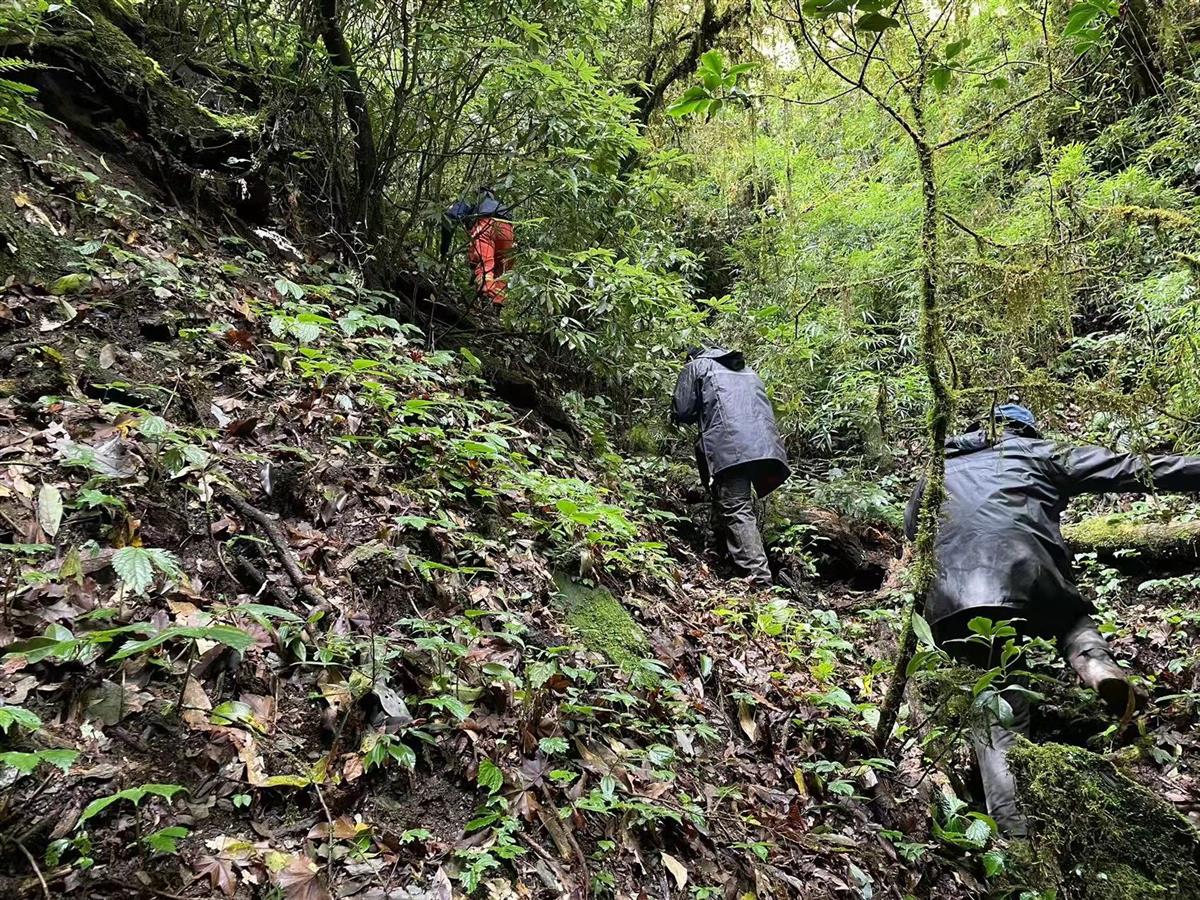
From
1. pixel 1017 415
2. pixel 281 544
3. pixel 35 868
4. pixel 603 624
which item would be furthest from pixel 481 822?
pixel 1017 415

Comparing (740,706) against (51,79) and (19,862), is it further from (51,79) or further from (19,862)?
(51,79)

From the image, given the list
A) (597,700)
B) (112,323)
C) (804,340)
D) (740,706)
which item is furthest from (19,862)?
(804,340)

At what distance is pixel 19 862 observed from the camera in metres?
1.53

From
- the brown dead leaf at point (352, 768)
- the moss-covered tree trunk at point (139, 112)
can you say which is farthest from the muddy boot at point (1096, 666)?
the moss-covered tree trunk at point (139, 112)

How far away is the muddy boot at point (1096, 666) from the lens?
142 inches

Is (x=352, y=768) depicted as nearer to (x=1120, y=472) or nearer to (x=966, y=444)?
(x=966, y=444)

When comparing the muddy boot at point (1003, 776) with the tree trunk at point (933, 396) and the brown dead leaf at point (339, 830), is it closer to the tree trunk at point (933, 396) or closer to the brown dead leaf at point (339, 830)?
the tree trunk at point (933, 396)

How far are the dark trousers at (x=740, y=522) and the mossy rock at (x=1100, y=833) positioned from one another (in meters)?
3.42

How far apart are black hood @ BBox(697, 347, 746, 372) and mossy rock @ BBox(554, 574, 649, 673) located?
3.60 m

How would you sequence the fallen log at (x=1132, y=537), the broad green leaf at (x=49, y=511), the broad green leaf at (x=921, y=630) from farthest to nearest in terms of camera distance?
the fallen log at (x=1132, y=537) → the broad green leaf at (x=921, y=630) → the broad green leaf at (x=49, y=511)

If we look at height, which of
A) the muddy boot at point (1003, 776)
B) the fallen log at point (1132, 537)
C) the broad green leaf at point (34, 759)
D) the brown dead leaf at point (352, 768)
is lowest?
the muddy boot at point (1003, 776)

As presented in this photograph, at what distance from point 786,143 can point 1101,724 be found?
8467 millimetres

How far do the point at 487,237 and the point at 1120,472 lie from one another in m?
5.29

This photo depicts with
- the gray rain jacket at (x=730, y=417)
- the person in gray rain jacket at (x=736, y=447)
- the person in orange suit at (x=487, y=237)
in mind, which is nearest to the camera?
the person in orange suit at (x=487, y=237)
